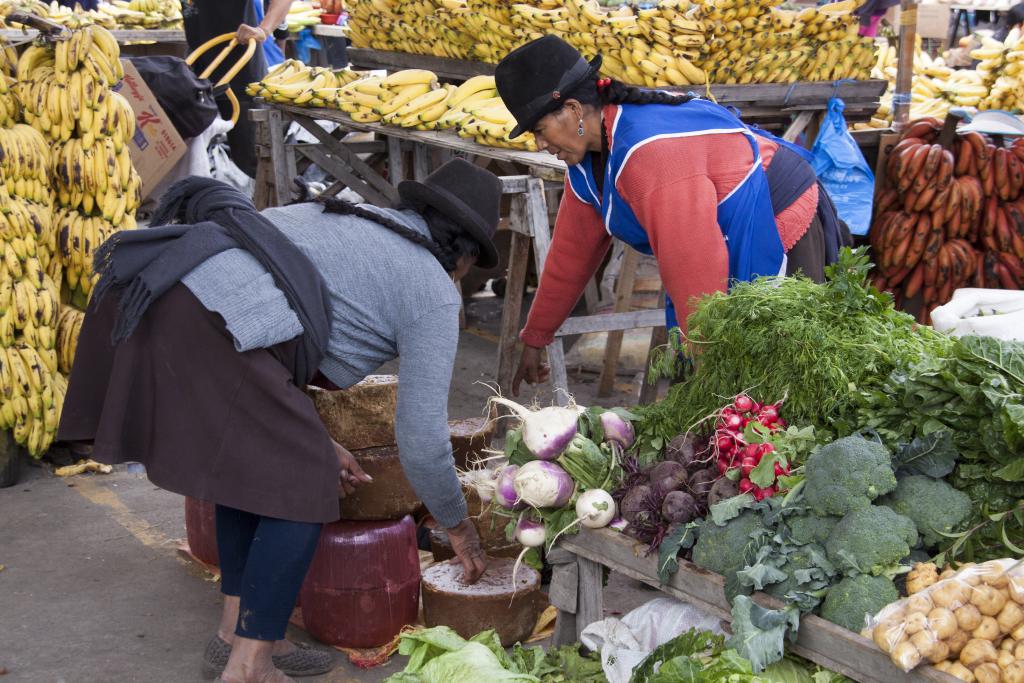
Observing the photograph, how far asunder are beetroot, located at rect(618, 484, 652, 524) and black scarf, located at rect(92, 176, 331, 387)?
983 millimetres

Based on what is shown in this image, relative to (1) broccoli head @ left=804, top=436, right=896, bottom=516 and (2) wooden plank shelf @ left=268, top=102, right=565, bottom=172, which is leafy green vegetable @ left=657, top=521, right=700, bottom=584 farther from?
(2) wooden plank shelf @ left=268, top=102, right=565, bottom=172

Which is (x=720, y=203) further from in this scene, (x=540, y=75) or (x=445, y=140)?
(x=445, y=140)

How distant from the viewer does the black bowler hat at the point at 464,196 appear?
3193mm

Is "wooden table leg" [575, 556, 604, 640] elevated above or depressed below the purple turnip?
below

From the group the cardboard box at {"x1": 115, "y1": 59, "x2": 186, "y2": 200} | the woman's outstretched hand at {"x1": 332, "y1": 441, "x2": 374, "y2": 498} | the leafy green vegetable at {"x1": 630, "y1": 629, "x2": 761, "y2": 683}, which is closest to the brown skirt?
the woman's outstretched hand at {"x1": 332, "y1": 441, "x2": 374, "y2": 498}

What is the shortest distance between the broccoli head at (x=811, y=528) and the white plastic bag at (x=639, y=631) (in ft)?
1.12

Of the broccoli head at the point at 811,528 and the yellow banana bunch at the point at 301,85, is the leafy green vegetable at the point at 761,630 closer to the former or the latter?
the broccoli head at the point at 811,528

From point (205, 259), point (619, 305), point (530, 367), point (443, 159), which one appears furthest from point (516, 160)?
point (205, 259)

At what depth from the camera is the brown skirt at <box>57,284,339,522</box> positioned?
3.02 meters

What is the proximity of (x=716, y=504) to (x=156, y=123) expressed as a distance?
5867 millimetres

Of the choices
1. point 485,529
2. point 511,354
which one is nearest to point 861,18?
point 511,354

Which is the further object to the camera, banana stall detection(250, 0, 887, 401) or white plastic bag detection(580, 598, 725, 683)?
banana stall detection(250, 0, 887, 401)

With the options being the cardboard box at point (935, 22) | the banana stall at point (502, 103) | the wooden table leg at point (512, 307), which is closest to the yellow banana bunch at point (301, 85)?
the banana stall at point (502, 103)

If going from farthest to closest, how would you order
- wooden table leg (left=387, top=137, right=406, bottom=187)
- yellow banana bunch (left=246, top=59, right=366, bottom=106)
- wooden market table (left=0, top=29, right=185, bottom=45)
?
1. wooden market table (left=0, top=29, right=185, bottom=45)
2. wooden table leg (left=387, top=137, right=406, bottom=187)
3. yellow banana bunch (left=246, top=59, right=366, bottom=106)
